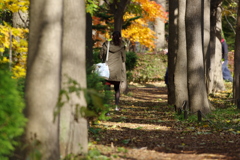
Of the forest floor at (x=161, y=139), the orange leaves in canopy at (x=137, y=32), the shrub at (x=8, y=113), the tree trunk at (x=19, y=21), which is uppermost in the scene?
the orange leaves in canopy at (x=137, y=32)

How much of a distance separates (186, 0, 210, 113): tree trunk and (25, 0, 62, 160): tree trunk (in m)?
7.78

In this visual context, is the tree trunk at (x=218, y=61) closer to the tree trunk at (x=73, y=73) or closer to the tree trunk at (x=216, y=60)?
the tree trunk at (x=216, y=60)

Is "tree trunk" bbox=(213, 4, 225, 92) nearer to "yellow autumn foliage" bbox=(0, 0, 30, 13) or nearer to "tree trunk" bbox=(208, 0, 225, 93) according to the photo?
"tree trunk" bbox=(208, 0, 225, 93)

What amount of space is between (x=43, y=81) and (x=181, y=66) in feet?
31.0

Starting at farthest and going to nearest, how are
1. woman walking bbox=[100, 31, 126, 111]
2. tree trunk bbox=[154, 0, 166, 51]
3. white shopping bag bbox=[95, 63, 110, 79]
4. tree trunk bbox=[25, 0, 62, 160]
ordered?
tree trunk bbox=[154, 0, 166, 51], woman walking bbox=[100, 31, 126, 111], white shopping bag bbox=[95, 63, 110, 79], tree trunk bbox=[25, 0, 62, 160]

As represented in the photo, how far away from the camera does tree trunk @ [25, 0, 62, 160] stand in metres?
5.66

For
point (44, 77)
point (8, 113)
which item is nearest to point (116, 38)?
point (44, 77)

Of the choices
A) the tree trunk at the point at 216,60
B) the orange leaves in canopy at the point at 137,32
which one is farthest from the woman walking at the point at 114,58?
the orange leaves in canopy at the point at 137,32

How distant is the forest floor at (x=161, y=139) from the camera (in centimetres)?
754

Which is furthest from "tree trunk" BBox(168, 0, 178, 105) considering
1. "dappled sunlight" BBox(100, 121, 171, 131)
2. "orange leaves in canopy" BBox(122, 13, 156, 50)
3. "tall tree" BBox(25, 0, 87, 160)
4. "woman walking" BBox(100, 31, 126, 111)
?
"orange leaves in canopy" BBox(122, 13, 156, 50)

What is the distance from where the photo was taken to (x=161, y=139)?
31.1ft

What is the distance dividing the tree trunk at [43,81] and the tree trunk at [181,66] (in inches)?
359

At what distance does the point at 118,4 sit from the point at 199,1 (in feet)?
28.7

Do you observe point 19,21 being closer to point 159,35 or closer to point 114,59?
point 114,59
